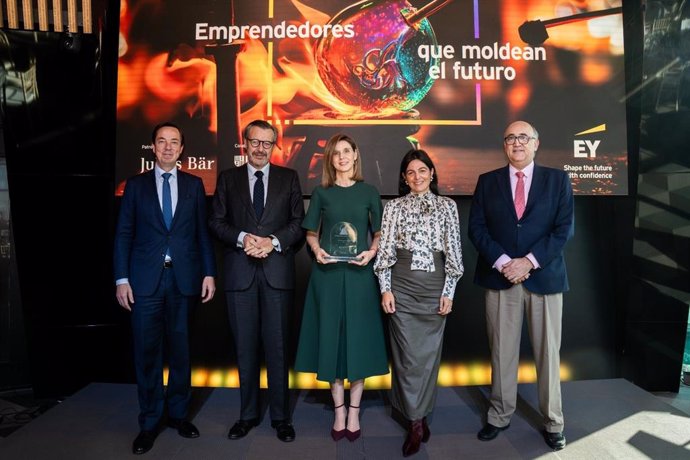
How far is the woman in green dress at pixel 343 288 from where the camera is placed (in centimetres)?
266

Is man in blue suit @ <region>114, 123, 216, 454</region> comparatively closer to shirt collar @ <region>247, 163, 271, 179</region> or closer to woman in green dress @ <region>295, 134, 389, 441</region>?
shirt collar @ <region>247, 163, 271, 179</region>

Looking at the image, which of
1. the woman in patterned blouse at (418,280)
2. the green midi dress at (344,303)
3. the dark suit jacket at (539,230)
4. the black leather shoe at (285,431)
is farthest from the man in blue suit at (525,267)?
the black leather shoe at (285,431)

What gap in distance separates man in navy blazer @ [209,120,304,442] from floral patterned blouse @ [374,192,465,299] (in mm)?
579

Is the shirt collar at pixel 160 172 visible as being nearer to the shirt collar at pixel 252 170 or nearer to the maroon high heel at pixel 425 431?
the shirt collar at pixel 252 170

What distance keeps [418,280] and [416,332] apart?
0.32m

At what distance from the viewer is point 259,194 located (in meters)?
2.76

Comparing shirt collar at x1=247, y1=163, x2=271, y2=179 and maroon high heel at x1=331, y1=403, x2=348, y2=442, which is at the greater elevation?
shirt collar at x1=247, y1=163, x2=271, y2=179

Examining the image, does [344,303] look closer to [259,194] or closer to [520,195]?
[259,194]

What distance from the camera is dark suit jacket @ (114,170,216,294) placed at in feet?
8.66

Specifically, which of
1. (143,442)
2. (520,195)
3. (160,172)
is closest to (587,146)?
(520,195)

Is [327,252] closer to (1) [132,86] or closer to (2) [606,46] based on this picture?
(1) [132,86]

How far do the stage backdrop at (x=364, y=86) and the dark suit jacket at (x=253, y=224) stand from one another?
77cm

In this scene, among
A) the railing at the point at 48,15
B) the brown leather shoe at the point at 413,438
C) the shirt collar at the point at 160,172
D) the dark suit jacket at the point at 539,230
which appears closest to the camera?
the brown leather shoe at the point at 413,438

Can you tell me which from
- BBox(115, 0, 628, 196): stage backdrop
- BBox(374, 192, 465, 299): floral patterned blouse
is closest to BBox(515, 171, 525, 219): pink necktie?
BBox(374, 192, 465, 299): floral patterned blouse
